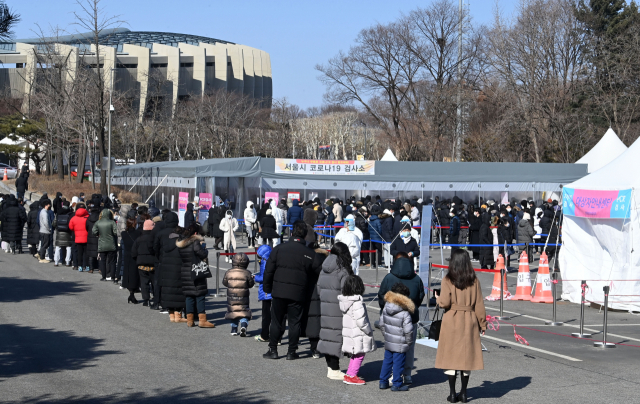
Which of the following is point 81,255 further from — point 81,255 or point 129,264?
point 129,264

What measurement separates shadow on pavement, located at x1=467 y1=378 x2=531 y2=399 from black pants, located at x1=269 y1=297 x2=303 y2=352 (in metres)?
2.23

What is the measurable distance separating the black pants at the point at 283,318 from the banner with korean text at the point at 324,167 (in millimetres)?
21036

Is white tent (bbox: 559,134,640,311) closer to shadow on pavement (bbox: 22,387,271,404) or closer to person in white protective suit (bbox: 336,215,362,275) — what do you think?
person in white protective suit (bbox: 336,215,362,275)

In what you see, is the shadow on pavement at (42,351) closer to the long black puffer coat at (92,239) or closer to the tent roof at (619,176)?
the long black puffer coat at (92,239)

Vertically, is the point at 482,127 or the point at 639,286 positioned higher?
the point at 482,127

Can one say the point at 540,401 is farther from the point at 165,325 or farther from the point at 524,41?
the point at 524,41

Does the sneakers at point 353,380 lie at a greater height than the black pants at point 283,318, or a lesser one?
lesser

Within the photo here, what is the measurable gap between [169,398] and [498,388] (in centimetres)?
347

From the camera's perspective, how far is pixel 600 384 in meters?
7.63

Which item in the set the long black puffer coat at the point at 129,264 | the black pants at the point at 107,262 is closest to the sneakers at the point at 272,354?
the long black puffer coat at the point at 129,264

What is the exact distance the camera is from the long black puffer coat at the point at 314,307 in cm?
834

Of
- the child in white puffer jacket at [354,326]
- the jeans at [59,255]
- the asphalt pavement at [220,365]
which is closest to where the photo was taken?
the asphalt pavement at [220,365]

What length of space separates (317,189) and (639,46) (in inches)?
980

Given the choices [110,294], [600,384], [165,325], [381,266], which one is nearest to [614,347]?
[600,384]
